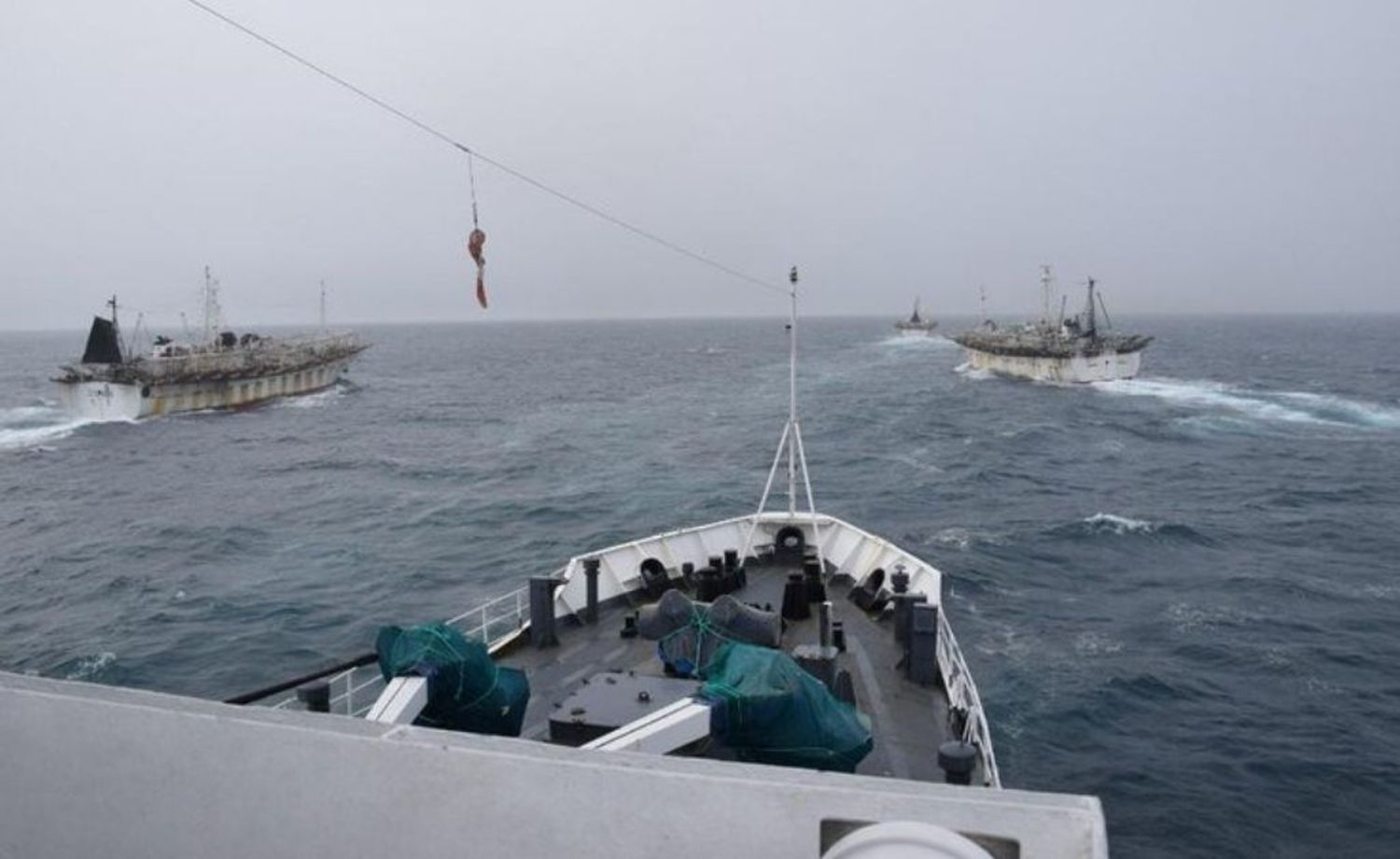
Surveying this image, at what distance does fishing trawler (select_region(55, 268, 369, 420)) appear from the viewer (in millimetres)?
78375

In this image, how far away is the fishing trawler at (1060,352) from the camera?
9788cm

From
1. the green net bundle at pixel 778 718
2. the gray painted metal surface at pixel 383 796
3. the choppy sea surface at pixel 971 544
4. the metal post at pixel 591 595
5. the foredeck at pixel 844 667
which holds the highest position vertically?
the gray painted metal surface at pixel 383 796

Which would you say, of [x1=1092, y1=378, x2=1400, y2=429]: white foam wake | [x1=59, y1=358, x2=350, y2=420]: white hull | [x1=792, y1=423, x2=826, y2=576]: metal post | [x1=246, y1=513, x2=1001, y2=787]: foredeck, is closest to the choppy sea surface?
[x1=1092, y1=378, x2=1400, y2=429]: white foam wake

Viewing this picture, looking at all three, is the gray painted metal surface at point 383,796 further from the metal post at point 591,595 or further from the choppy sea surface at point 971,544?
the choppy sea surface at point 971,544

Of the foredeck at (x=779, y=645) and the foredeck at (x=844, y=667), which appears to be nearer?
the foredeck at (x=779, y=645)

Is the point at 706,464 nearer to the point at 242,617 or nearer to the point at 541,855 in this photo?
the point at 242,617

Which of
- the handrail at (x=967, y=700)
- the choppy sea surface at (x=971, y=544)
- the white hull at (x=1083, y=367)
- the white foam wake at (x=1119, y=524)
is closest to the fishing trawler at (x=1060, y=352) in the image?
the white hull at (x=1083, y=367)

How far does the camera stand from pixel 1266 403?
75938 millimetres

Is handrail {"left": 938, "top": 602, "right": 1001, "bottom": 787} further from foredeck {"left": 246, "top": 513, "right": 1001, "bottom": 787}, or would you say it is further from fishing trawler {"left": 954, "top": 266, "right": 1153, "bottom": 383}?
fishing trawler {"left": 954, "top": 266, "right": 1153, "bottom": 383}

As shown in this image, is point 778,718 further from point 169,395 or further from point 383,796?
point 169,395

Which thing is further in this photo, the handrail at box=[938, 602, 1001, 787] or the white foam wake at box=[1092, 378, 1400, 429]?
the white foam wake at box=[1092, 378, 1400, 429]

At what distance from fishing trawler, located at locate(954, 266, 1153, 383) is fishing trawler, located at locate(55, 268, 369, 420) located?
80152mm

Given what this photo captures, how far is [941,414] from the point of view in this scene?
71.8 m

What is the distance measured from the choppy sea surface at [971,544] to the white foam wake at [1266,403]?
88 centimetres
